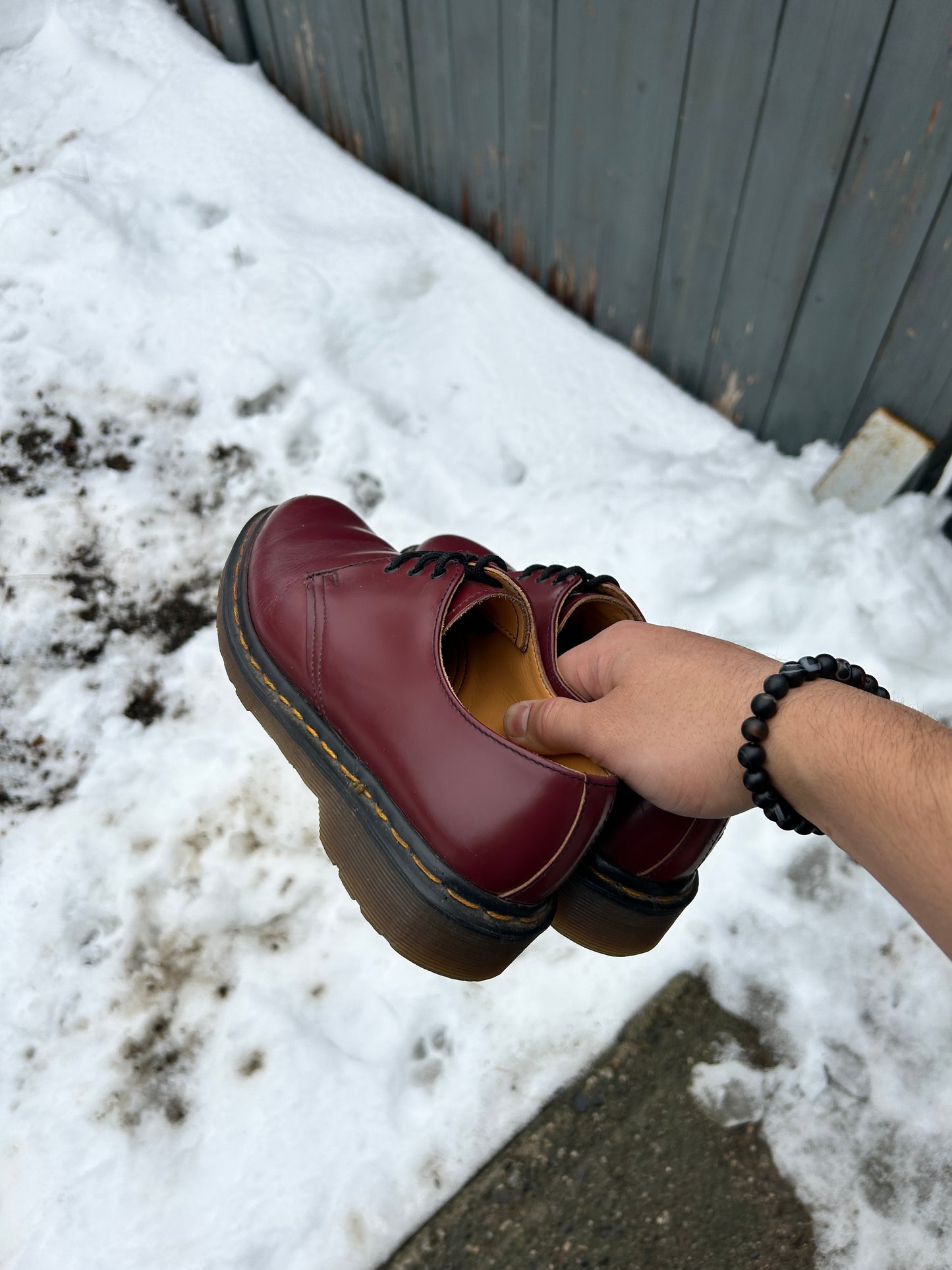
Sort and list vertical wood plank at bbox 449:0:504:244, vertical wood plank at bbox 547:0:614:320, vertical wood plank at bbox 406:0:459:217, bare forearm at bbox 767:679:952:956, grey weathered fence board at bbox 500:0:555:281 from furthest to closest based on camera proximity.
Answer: vertical wood plank at bbox 406:0:459:217 → vertical wood plank at bbox 449:0:504:244 → grey weathered fence board at bbox 500:0:555:281 → vertical wood plank at bbox 547:0:614:320 → bare forearm at bbox 767:679:952:956

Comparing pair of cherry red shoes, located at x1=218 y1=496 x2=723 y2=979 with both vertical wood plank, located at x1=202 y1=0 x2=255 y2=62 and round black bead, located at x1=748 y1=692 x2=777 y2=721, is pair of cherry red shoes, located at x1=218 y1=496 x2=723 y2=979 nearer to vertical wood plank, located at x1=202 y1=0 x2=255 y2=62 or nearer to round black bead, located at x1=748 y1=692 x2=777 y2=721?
round black bead, located at x1=748 y1=692 x2=777 y2=721

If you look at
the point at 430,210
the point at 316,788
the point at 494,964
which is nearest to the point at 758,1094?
the point at 494,964

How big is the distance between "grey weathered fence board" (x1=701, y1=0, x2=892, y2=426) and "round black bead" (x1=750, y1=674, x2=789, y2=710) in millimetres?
1381

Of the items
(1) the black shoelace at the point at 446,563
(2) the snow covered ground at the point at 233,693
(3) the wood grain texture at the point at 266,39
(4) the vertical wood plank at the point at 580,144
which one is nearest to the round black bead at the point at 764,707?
(1) the black shoelace at the point at 446,563

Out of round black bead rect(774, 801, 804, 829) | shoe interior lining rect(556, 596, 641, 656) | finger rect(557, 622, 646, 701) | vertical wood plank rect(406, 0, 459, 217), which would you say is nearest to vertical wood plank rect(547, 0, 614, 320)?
vertical wood plank rect(406, 0, 459, 217)

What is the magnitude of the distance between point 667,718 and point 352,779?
1.87 feet

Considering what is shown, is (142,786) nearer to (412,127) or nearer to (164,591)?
(164,591)

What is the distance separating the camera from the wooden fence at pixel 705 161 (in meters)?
1.64

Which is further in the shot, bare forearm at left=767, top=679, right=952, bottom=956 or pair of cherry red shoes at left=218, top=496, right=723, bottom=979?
pair of cherry red shoes at left=218, top=496, right=723, bottom=979

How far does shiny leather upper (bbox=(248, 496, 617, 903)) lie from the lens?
3.66ft

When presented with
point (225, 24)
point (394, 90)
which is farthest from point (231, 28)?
point (394, 90)

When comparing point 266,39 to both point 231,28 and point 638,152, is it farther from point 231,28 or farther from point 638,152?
point 638,152

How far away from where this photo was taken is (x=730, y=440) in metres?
2.34

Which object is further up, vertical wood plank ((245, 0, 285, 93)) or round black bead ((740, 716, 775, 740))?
round black bead ((740, 716, 775, 740))
